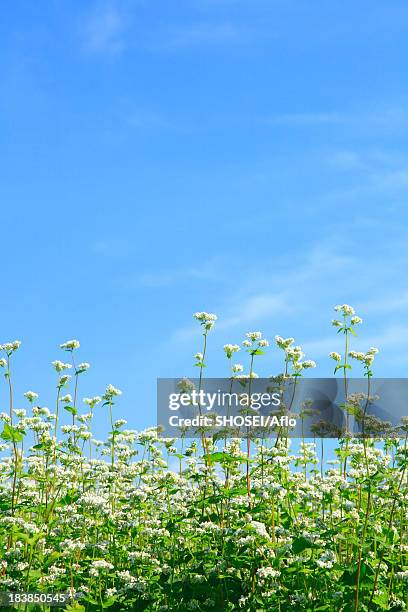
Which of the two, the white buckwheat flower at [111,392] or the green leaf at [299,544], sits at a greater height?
the white buckwheat flower at [111,392]

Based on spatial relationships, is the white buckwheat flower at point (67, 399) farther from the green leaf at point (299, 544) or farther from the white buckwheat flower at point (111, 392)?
the green leaf at point (299, 544)

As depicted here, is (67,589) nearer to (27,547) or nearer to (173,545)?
(27,547)

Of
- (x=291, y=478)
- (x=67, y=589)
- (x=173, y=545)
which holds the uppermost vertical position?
(x=291, y=478)

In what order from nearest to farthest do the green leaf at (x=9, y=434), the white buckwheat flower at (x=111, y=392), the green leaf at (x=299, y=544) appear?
the green leaf at (x=299, y=544) < the green leaf at (x=9, y=434) < the white buckwheat flower at (x=111, y=392)

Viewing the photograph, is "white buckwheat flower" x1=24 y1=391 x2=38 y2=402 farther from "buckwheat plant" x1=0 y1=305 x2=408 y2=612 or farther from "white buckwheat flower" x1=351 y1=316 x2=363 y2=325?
"white buckwheat flower" x1=351 y1=316 x2=363 y2=325

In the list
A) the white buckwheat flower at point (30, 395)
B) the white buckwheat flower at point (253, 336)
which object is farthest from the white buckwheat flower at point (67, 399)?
the white buckwheat flower at point (253, 336)

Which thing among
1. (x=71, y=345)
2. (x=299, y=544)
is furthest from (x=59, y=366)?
(x=299, y=544)

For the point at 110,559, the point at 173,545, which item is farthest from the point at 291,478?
the point at 110,559

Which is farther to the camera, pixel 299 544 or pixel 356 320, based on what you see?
pixel 356 320

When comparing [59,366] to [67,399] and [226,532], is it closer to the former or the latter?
[67,399]

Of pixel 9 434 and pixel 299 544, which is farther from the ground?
pixel 9 434

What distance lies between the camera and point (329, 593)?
8.02 meters

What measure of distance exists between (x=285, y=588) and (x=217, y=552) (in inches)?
33.3

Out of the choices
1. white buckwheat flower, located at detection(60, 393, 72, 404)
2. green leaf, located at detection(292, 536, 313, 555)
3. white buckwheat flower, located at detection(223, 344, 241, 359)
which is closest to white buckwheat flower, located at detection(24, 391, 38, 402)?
white buckwheat flower, located at detection(60, 393, 72, 404)
